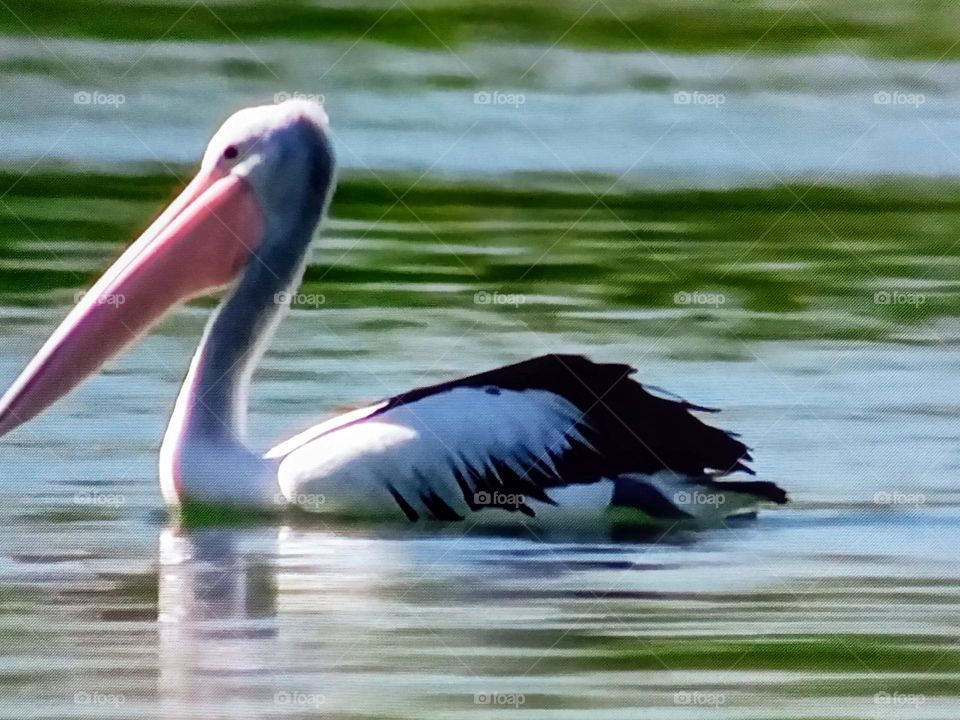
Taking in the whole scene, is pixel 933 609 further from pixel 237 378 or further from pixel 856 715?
pixel 237 378

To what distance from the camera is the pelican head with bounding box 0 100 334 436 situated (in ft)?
16.7

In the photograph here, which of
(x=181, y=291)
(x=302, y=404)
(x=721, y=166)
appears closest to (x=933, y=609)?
(x=721, y=166)

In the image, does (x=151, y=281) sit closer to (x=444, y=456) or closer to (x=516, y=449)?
(x=444, y=456)

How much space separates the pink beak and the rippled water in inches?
3.1

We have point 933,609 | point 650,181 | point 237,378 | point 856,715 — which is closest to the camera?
point 856,715

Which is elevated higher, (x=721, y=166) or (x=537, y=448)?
(x=721, y=166)

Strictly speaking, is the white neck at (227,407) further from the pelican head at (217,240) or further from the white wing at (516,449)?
the white wing at (516,449)

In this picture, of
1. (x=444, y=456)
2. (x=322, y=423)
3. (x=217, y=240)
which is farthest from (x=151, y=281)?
(x=444, y=456)

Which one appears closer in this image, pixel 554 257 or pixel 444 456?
pixel 444 456

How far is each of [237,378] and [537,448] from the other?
0.90 m

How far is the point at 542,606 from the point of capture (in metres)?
4.47

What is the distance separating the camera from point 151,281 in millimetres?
5133

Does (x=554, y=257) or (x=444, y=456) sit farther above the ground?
(x=554, y=257)

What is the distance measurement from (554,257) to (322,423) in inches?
35.1
